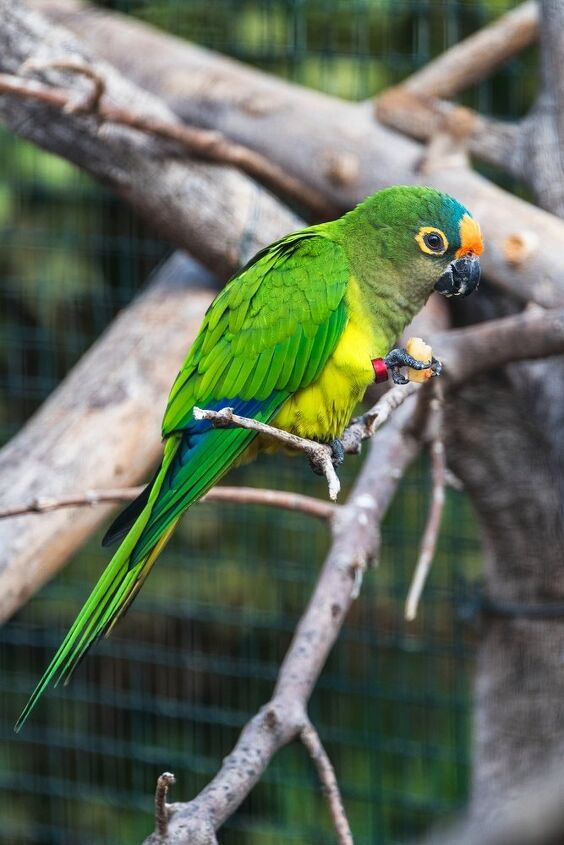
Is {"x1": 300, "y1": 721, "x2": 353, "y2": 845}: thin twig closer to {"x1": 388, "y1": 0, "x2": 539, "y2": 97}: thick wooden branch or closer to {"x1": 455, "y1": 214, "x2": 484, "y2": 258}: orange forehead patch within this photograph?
{"x1": 455, "y1": 214, "x2": 484, "y2": 258}: orange forehead patch

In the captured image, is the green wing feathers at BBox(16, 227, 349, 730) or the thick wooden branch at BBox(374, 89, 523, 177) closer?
the green wing feathers at BBox(16, 227, 349, 730)

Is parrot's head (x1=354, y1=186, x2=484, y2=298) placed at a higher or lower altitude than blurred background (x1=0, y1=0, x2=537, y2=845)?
higher

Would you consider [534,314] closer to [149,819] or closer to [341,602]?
[341,602]

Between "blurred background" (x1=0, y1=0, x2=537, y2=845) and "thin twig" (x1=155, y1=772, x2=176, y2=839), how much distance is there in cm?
115

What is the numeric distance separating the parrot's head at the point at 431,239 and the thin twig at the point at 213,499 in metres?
0.25

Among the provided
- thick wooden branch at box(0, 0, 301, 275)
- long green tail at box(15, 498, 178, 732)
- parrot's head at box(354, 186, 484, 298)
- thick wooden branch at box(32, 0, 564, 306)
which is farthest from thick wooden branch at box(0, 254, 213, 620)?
parrot's head at box(354, 186, 484, 298)

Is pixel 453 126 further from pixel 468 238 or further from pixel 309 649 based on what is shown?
pixel 309 649

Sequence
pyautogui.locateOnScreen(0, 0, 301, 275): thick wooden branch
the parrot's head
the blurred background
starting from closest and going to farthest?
the parrot's head
pyautogui.locateOnScreen(0, 0, 301, 275): thick wooden branch
the blurred background

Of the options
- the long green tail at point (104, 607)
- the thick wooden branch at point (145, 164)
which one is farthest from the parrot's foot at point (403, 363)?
the thick wooden branch at point (145, 164)

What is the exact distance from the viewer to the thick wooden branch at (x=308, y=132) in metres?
1.34

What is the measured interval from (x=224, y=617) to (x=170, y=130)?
931 millimetres

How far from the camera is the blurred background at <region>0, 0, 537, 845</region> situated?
6.28 ft

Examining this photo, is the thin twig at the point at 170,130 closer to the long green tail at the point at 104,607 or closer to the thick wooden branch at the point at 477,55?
the thick wooden branch at the point at 477,55

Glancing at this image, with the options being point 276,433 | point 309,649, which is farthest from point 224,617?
point 276,433
